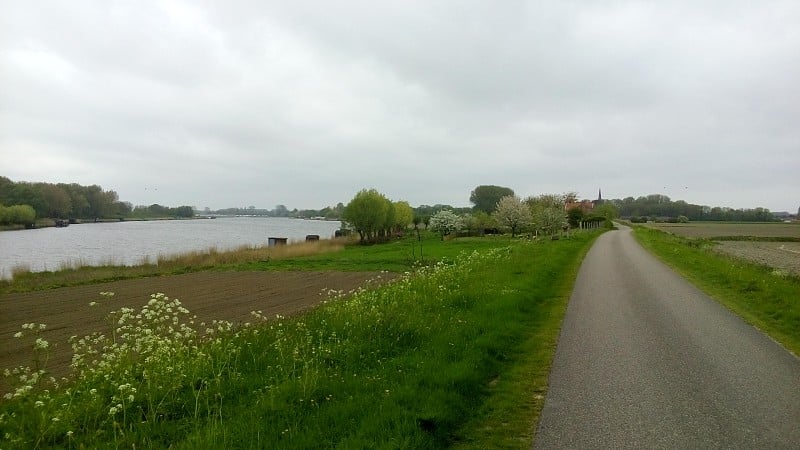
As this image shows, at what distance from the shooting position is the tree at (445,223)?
277 feet

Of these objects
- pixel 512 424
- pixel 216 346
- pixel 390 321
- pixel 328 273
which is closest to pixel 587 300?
pixel 390 321

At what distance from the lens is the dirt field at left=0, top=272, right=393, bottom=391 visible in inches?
493

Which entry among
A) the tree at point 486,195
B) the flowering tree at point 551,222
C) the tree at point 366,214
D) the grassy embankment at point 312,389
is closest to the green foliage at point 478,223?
the tree at point 366,214

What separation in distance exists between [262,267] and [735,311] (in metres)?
31.2

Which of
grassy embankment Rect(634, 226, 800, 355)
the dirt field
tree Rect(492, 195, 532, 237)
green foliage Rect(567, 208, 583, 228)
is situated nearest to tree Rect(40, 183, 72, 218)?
the dirt field

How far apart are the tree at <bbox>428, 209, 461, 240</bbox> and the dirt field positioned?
54.5 m

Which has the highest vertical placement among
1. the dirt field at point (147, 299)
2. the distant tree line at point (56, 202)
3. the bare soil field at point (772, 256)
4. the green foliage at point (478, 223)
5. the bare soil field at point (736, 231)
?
the distant tree line at point (56, 202)

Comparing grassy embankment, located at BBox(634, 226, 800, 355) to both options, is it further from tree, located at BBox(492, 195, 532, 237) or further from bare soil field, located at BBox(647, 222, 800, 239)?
tree, located at BBox(492, 195, 532, 237)

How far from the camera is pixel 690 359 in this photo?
23.7 feet

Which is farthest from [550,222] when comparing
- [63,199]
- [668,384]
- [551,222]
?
[63,199]

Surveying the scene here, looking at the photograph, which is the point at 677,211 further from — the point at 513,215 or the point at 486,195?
the point at 513,215

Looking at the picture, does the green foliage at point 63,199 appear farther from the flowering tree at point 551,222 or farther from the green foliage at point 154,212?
the flowering tree at point 551,222

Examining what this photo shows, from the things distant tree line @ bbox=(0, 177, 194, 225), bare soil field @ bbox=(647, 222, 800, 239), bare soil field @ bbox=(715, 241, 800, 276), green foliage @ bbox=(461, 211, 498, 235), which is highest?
distant tree line @ bbox=(0, 177, 194, 225)

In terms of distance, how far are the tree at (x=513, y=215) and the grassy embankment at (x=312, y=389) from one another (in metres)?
64.2
